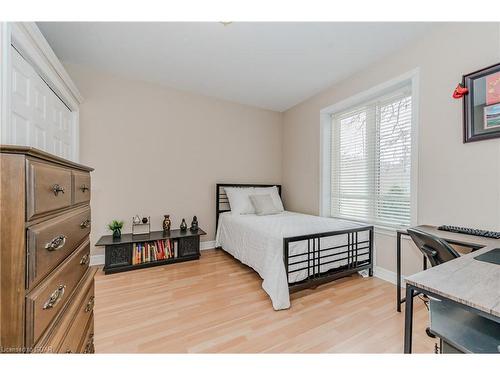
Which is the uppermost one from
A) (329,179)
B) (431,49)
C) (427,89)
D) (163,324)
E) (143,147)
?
(431,49)

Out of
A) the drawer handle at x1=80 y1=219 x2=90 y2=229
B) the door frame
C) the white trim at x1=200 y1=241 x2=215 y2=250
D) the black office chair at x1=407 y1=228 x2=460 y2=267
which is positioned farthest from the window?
the door frame

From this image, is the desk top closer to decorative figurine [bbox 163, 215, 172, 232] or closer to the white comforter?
the white comforter

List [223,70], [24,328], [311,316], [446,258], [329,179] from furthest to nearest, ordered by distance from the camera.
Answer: [329,179] → [223,70] → [311,316] → [446,258] → [24,328]

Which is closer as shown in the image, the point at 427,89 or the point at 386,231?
the point at 427,89

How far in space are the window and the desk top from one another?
4.81ft

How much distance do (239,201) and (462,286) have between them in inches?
106

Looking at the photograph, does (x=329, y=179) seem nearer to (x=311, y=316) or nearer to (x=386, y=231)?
(x=386, y=231)

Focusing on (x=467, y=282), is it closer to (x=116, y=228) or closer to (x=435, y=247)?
(x=435, y=247)

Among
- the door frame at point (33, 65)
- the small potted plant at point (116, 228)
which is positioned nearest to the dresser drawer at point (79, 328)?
the door frame at point (33, 65)

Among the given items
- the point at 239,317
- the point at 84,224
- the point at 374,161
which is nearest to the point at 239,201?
the point at 239,317

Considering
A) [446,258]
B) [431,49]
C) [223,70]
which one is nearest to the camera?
[446,258]
